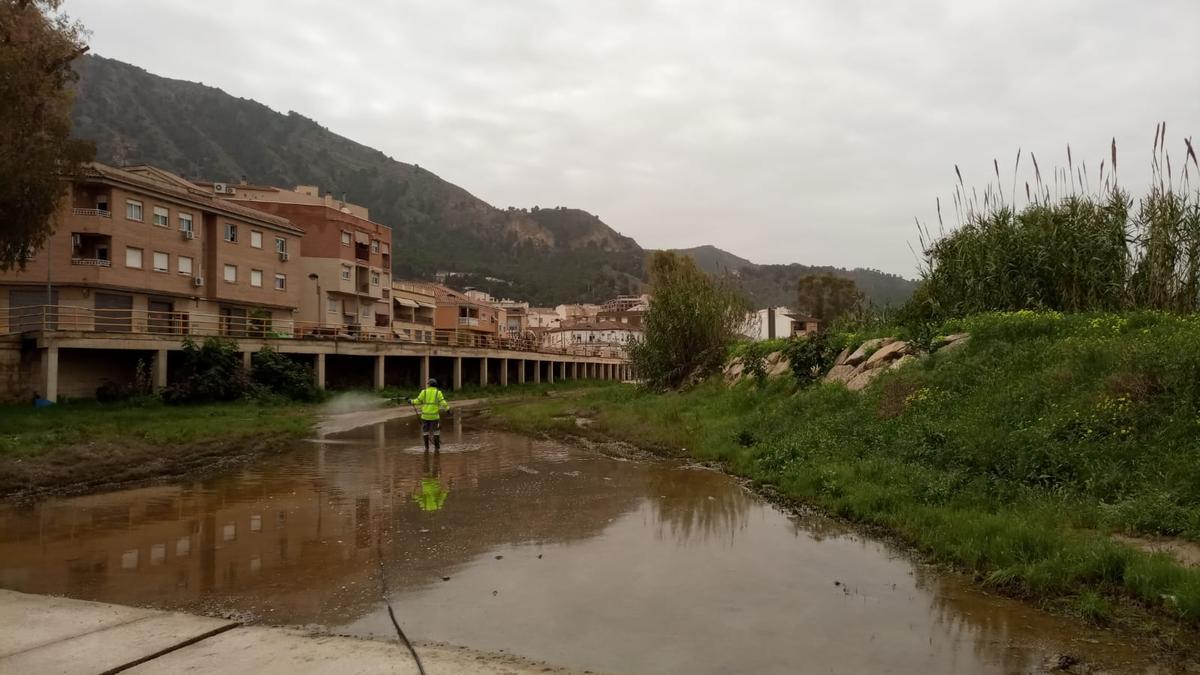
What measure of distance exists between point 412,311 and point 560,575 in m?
59.2

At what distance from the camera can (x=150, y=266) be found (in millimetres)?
33406

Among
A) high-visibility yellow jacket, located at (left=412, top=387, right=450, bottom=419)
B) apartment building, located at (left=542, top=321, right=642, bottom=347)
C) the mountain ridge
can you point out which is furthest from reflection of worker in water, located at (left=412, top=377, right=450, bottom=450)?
the mountain ridge

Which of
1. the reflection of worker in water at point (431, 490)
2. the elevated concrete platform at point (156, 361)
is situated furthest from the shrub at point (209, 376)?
the reflection of worker in water at point (431, 490)

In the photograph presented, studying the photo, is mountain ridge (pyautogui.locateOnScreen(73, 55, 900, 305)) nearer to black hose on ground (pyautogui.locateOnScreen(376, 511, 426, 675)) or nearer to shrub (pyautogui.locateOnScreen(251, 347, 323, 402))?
shrub (pyautogui.locateOnScreen(251, 347, 323, 402))

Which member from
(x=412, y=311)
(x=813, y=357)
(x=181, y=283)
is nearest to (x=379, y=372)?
(x=181, y=283)

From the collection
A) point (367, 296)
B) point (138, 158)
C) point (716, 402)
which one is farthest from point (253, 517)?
point (138, 158)

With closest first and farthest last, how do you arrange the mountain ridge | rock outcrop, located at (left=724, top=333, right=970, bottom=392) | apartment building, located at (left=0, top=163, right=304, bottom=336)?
rock outcrop, located at (left=724, top=333, right=970, bottom=392), apartment building, located at (left=0, top=163, right=304, bottom=336), the mountain ridge

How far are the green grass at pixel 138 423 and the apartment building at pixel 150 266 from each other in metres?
4.64

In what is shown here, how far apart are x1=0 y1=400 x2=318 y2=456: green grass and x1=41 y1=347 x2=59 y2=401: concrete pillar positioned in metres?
0.90

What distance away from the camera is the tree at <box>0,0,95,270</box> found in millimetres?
16672

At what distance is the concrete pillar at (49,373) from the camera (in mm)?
25078

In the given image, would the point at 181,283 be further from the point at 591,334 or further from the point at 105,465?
the point at 591,334

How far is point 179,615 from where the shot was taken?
583cm

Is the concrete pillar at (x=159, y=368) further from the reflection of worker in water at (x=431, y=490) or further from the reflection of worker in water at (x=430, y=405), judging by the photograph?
the reflection of worker in water at (x=431, y=490)
